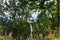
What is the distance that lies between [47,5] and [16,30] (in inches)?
48.0

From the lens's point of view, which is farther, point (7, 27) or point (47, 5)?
point (7, 27)

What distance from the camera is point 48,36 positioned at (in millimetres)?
7184

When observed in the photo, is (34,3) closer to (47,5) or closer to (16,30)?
(47,5)

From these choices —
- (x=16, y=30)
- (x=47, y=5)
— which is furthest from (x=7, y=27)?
(x=47, y=5)

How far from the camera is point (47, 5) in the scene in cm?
728

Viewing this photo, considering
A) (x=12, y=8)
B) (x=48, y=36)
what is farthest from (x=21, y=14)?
(x=48, y=36)

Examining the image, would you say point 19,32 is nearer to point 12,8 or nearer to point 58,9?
point 12,8

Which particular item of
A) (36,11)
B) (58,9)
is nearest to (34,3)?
(36,11)

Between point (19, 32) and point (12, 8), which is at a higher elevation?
point (12, 8)

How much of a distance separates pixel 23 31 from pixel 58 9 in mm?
1200

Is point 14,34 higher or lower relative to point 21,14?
lower

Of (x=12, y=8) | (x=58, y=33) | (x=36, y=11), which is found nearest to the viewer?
(x=58, y=33)

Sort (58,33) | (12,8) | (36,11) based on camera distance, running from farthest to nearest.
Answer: (12,8)
(36,11)
(58,33)

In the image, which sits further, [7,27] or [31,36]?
[7,27]
